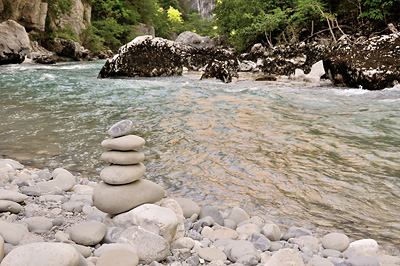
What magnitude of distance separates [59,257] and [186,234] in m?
0.94

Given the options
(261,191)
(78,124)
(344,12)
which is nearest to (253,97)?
(78,124)

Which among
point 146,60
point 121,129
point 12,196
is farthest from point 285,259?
point 146,60

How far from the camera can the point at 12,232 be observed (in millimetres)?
1807

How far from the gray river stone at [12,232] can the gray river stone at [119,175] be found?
0.59 m

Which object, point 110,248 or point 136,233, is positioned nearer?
point 110,248

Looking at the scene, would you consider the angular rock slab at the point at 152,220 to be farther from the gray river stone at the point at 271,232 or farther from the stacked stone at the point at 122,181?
the gray river stone at the point at 271,232

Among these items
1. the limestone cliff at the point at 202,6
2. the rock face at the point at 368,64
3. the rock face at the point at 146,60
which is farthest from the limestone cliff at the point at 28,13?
the limestone cliff at the point at 202,6

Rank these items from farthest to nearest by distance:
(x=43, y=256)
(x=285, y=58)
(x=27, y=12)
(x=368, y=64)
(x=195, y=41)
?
(x=195, y=41)
(x=27, y=12)
(x=285, y=58)
(x=368, y=64)
(x=43, y=256)

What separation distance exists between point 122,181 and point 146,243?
0.56 metres

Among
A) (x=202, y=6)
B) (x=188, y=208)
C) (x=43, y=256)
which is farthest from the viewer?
(x=202, y=6)

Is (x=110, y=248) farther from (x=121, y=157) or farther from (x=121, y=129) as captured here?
(x=121, y=129)

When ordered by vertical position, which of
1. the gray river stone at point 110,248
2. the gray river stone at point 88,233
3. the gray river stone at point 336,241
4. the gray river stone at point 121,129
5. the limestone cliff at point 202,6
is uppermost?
the limestone cliff at point 202,6

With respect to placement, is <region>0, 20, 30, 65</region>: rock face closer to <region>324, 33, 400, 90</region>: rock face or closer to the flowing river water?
the flowing river water

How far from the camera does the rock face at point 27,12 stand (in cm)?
1880
